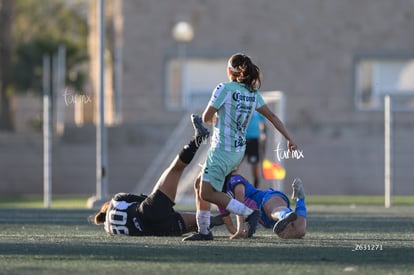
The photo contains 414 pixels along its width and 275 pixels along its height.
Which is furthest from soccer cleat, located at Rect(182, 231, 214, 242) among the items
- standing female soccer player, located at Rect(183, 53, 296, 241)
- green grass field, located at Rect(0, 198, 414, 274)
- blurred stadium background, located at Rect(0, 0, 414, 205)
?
blurred stadium background, located at Rect(0, 0, 414, 205)

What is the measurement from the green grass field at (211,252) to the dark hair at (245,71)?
57.6 inches

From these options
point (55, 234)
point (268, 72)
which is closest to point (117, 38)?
point (268, 72)

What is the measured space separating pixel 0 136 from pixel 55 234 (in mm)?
18029

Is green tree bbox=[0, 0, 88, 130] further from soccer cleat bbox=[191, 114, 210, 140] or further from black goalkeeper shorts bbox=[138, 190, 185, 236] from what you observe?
soccer cleat bbox=[191, 114, 210, 140]

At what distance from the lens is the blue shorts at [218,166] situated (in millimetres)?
10820

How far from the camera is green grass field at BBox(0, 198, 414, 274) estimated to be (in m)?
8.43

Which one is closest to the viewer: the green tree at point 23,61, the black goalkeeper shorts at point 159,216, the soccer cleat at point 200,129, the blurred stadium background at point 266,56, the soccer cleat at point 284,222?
the soccer cleat at point 200,129

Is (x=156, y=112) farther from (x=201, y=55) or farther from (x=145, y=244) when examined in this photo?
(x=145, y=244)

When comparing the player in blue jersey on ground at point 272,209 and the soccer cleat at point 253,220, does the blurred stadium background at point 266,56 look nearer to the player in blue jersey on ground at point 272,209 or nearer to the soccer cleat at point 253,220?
the player in blue jersey on ground at point 272,209

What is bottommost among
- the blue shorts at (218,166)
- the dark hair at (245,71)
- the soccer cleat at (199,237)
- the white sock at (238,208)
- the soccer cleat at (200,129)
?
the soccer cleat at (199,237)

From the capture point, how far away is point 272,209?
444 inches

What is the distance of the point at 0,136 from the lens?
29609 mm

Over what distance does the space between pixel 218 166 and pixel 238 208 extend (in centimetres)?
43

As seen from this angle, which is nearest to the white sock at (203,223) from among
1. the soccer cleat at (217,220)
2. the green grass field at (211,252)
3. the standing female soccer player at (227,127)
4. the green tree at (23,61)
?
the standing female soccer player at (227,127)
